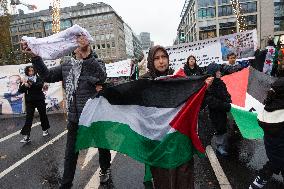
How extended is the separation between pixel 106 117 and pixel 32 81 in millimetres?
4971

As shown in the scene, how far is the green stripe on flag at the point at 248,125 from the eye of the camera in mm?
5141

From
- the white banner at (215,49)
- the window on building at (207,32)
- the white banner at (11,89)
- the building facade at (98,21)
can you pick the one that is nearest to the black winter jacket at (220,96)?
the white banner at (215,49)

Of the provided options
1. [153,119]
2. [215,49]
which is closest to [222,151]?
[153,119]

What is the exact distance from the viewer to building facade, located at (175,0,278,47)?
72250 mm

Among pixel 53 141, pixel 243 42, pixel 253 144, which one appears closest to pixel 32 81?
pixel 53 141

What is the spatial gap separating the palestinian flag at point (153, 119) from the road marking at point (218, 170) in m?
1.46

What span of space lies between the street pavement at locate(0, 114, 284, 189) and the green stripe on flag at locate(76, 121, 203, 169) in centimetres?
114

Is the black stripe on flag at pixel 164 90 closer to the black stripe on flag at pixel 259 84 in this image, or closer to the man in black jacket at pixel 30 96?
the black stripe on flag at pixel 259 84

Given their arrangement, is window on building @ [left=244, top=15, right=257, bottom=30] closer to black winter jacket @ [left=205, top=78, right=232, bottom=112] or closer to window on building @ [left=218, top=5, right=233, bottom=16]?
window on building @ [left=218, top=5, right=233, bottom=16]

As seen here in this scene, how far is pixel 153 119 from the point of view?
12.1 feet

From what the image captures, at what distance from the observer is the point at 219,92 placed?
580 centimetres

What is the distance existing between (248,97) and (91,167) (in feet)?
9.58

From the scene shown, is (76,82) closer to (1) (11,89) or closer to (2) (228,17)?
(1) (11,89)

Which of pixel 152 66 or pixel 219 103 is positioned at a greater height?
pixel 152 66
